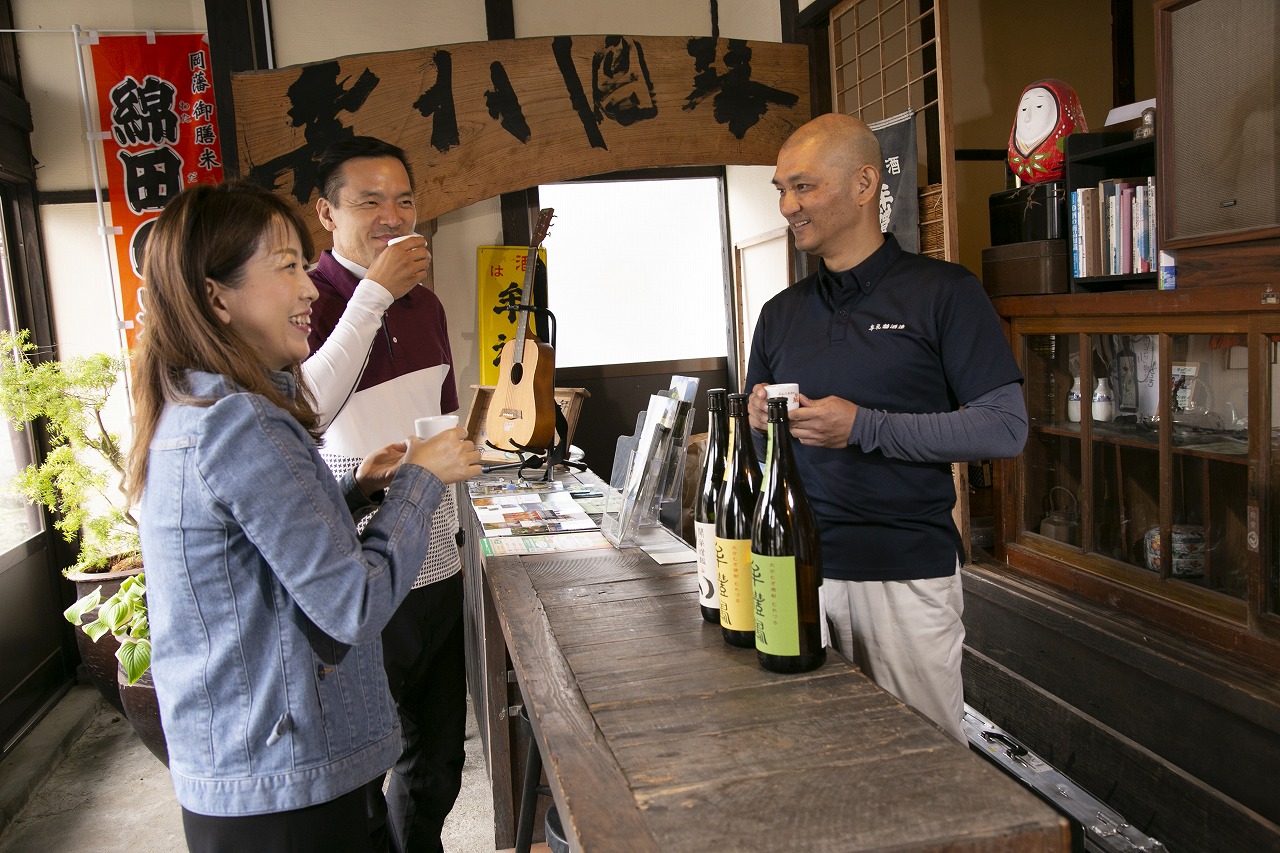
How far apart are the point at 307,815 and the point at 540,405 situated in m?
2.63

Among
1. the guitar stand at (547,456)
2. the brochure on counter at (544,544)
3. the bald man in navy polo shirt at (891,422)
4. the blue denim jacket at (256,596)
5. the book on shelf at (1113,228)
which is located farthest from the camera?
the guitar stand at (547,456)

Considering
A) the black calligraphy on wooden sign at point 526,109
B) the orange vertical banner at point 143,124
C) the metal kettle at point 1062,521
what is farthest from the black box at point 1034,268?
the orange vertical banner at point 143,124

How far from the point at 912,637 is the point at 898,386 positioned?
0.46 m

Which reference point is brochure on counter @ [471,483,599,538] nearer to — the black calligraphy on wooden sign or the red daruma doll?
the black calligraphy on wooden sign

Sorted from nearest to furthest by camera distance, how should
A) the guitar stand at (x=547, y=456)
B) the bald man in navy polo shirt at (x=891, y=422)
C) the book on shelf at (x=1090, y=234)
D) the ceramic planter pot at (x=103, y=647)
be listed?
the bald man in navy polo shirt at (x=891, y=422) → the book on shelf at (x=1090, y=234) → the guitar stand at (x=547, y=456) → the ceramic planter pot at (x=103, y=647)

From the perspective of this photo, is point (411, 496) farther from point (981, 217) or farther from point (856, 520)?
point (981, 217)

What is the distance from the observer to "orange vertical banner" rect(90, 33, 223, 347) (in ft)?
14.6

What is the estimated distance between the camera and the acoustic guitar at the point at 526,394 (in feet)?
12.1

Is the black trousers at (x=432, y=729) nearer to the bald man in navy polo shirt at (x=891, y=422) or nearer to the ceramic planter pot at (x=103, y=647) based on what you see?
the bald man in navy polo shirt at (x=891, y=422)

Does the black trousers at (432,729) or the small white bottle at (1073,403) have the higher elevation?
the small white bottle at (1073,403)

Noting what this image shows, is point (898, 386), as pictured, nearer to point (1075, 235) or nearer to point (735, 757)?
point (735, 757)

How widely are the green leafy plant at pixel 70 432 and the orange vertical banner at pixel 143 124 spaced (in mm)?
603

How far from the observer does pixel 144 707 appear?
10.3ft

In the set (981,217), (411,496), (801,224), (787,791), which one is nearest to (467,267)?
(981,217)
